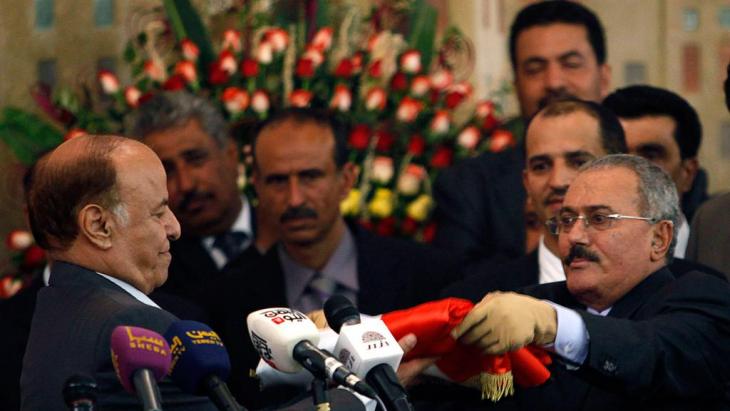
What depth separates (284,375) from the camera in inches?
170

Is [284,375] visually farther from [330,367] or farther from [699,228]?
[699,228]

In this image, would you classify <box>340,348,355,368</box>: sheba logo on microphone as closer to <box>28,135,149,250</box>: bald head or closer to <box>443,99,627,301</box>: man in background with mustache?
<box>28,135,149,250</box>: bald head

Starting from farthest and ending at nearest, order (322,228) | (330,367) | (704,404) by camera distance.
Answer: (322,228), (704,404), (330,367)

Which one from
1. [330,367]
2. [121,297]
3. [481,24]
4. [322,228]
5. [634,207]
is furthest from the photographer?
[481,24]

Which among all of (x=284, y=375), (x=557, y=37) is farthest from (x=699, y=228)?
(x=284, y=375)

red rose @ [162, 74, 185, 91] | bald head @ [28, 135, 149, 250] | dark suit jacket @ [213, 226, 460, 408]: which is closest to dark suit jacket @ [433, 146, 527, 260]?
dark suit jacket @ [213, 226, 460, 408]

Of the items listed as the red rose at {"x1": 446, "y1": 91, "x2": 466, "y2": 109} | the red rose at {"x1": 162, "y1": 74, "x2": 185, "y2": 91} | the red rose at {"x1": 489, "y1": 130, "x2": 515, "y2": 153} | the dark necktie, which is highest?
the red rose at {"x1": 162, "y1": 74, "x2": 185, "y2": 91}

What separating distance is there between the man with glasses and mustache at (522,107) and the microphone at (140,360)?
318 cm

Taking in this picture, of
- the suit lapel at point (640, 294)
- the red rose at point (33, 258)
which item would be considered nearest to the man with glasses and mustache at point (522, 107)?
the suit lapel at point (640, 294)

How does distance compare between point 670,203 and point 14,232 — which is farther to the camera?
point 14,232

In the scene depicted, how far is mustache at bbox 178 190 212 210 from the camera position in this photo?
689 cm

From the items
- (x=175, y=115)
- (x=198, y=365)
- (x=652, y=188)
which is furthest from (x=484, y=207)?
(x=198, y=365)

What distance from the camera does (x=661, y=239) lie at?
487 centimetres

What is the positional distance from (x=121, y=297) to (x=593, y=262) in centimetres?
146
